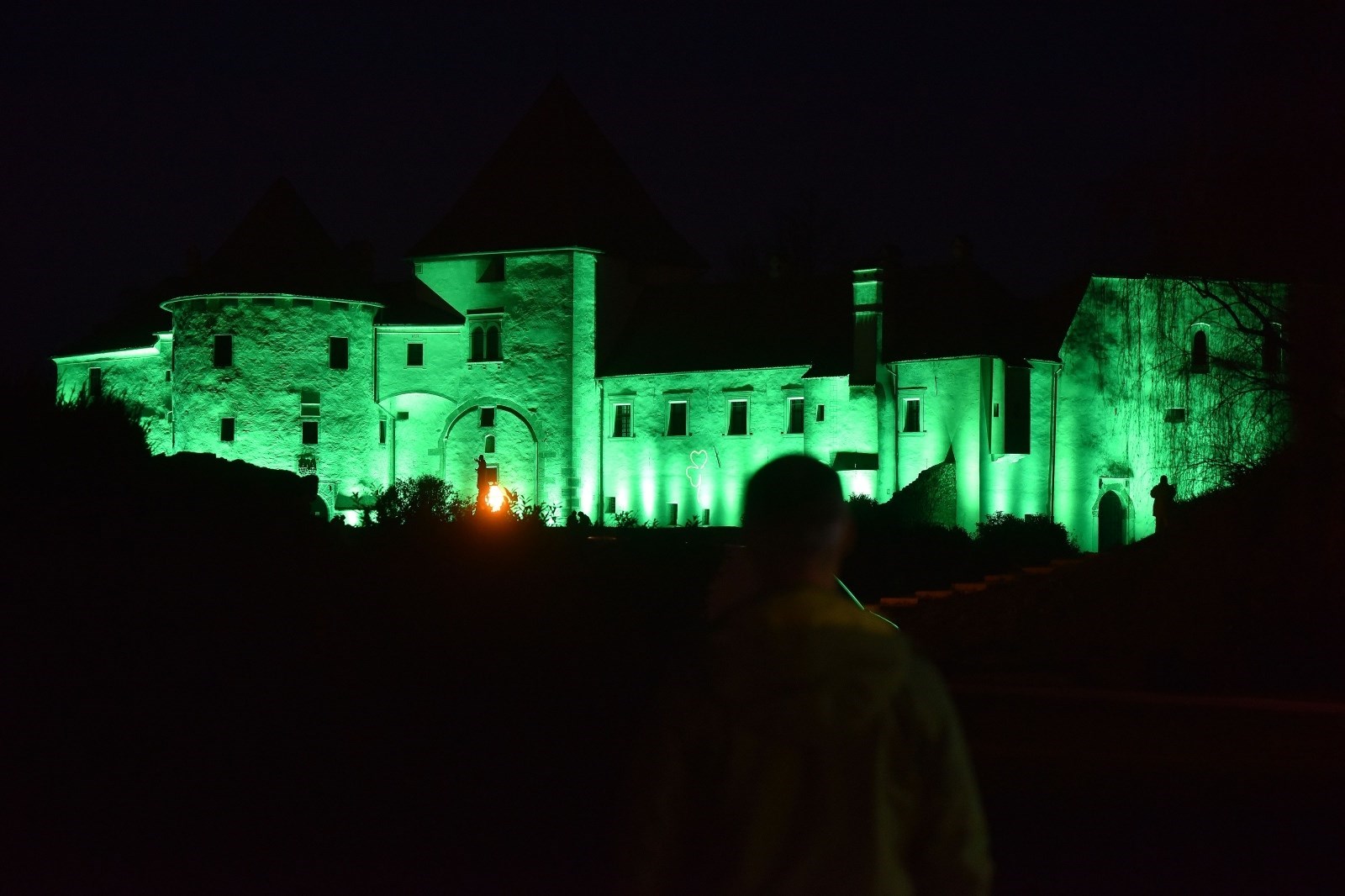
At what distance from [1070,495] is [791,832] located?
5059 centimetres

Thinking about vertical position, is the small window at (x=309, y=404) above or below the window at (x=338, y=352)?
below

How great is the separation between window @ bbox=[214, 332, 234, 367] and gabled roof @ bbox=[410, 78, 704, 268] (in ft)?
27.7

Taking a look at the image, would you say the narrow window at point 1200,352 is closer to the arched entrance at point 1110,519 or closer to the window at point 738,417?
the arched entrance at point 1110,519

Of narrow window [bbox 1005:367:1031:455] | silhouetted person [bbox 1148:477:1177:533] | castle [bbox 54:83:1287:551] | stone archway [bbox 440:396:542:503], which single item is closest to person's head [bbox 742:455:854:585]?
silhouetted person [bbox 1148:477:1177:533]

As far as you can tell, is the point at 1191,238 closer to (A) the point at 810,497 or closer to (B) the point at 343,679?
(B) the point at 343,679

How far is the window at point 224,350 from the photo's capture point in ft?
201

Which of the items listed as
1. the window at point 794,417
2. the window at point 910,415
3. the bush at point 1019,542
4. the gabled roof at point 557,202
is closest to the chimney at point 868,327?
the window at point 910,415

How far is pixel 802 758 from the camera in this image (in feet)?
13.9

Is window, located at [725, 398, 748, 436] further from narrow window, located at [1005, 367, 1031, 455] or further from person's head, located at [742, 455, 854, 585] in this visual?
person's head, located at [742, 455, 854, 585]

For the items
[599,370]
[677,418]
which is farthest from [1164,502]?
[599,370]

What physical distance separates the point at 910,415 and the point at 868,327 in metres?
3.31

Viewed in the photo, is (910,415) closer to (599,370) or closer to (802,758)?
(599,370)

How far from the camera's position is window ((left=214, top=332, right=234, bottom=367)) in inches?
2413

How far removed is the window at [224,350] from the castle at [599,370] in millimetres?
81
